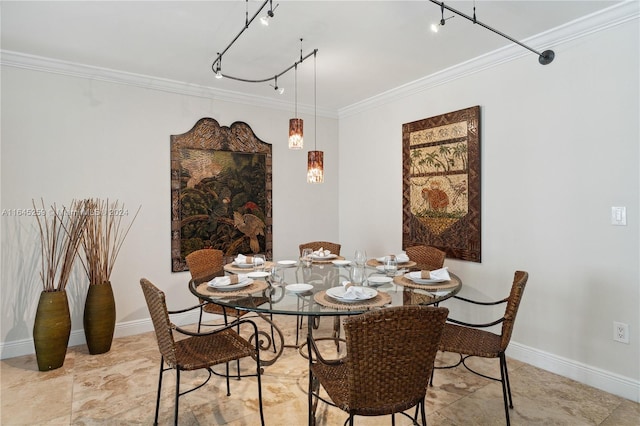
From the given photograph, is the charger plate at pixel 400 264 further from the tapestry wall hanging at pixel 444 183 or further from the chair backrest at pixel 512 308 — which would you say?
the chair backrest at pixel 512 308

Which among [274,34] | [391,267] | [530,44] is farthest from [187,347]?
[530,44]

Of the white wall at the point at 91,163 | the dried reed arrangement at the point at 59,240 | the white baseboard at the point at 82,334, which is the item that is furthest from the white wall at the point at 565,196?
the dried reed arrangement at the point at 59,240

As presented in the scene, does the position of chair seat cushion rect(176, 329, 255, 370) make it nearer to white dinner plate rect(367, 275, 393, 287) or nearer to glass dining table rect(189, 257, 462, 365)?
glass dining table rect(189, 257, 462, 365)

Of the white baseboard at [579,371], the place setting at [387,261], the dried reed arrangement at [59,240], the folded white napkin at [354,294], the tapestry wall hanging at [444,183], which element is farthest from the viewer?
the tapestry wall hanging at [444,183]

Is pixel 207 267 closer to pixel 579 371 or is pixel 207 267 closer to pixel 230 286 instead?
pixel 230 286

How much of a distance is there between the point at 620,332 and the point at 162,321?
2.86m

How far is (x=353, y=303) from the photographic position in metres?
1.94

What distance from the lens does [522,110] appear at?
9.90 ft

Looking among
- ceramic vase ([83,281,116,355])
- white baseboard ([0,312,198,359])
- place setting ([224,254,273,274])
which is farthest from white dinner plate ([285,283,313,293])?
white baseboard ([0,312,198,359])

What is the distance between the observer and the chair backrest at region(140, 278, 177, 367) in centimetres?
185

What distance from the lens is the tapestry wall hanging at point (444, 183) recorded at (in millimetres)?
3357

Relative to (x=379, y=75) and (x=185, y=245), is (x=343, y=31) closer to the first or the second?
(x=379, y=75)

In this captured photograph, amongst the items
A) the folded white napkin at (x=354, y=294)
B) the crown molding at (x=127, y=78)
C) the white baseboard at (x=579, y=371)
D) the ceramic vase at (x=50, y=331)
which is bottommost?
the white baseboard at (x=579, y=371)

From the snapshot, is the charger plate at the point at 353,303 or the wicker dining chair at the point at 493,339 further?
the wicker dining chair at the point at 493,339
